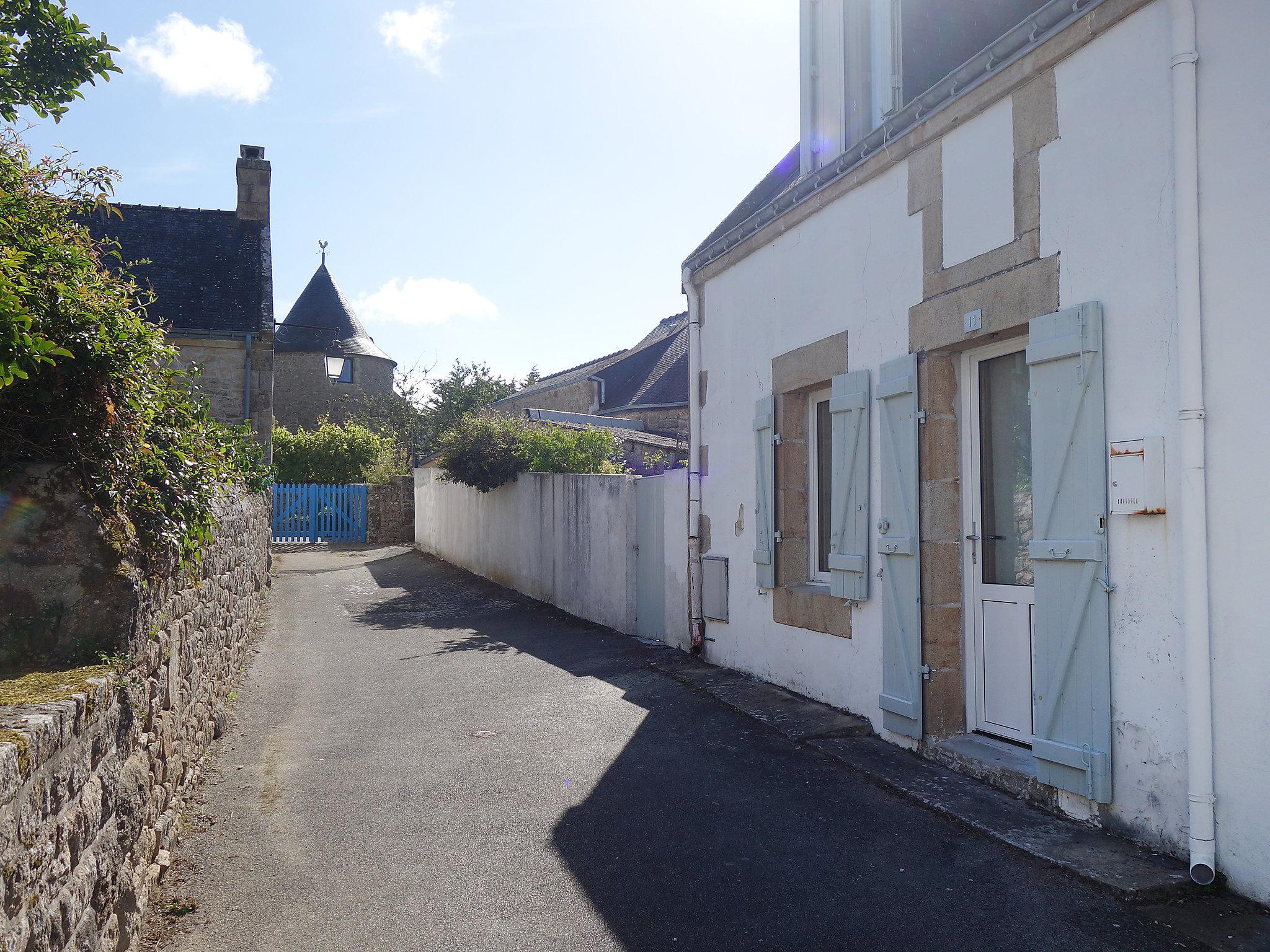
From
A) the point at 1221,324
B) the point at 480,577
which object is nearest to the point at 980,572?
the point at 1221,324

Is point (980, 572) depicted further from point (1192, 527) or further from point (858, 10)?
point (858, 10)

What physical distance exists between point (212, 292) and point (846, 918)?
18.4 metres

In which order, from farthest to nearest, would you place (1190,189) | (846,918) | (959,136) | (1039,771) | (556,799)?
(959,136) < (556,799) < (1039,771) < (1190,189) < (846,918)

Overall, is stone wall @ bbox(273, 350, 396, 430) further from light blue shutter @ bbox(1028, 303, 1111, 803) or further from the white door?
light blue shutter @ bbox(1028, 303, 1111, 803)

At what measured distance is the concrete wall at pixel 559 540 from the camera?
10.9m

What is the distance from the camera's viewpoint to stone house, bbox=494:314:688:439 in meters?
22.8

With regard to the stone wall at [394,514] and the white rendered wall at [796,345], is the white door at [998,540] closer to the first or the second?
the white rendered wall at [796,345]

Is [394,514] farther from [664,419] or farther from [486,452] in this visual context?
[486,452]

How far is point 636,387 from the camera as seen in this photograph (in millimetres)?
25656

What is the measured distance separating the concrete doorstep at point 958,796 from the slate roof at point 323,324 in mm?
38372

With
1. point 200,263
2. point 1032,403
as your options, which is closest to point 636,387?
point 200,263

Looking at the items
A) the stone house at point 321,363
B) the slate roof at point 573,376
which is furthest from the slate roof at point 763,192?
the stone house at point 321,363

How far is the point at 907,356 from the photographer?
565 cm

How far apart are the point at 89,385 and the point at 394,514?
23.7m
